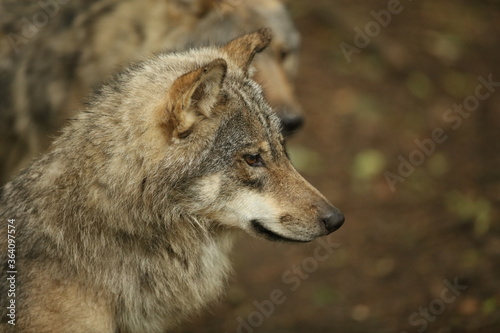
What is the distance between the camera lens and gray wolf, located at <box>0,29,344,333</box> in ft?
13.3

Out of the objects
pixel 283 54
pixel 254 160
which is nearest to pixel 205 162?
pixel 254 160

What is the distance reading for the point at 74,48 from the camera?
6543mm

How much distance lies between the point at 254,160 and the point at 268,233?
16.5 inches

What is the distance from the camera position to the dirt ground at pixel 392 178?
7.11 m

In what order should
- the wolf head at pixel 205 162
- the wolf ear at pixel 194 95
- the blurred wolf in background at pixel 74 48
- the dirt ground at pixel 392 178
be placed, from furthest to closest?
the dirt ground at pixel 392 178, the blurred wolf in background at pixel 74 48, the wolf head at pixel 205 162, the wolf ear at pixel 194 95

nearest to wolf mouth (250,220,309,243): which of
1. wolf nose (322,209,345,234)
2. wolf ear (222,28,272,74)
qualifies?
wolf nose (322,209,345,234)

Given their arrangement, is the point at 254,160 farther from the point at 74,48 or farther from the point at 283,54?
the point at 283,54

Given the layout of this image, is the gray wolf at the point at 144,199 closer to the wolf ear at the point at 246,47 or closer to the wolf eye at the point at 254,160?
the wolf eye at the point at 254,160

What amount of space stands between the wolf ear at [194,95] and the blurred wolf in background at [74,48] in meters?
2.31

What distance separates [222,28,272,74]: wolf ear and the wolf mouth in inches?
39.0

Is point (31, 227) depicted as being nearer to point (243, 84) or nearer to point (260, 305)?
point (243, 84)

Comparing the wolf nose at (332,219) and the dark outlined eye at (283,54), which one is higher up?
the dark outlined eye at (283,54)

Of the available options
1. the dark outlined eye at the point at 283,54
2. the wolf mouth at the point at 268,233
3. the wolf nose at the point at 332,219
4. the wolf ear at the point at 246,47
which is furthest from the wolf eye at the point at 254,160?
the dark outlined eye at the point at 283,54

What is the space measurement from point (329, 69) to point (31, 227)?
7.10m
